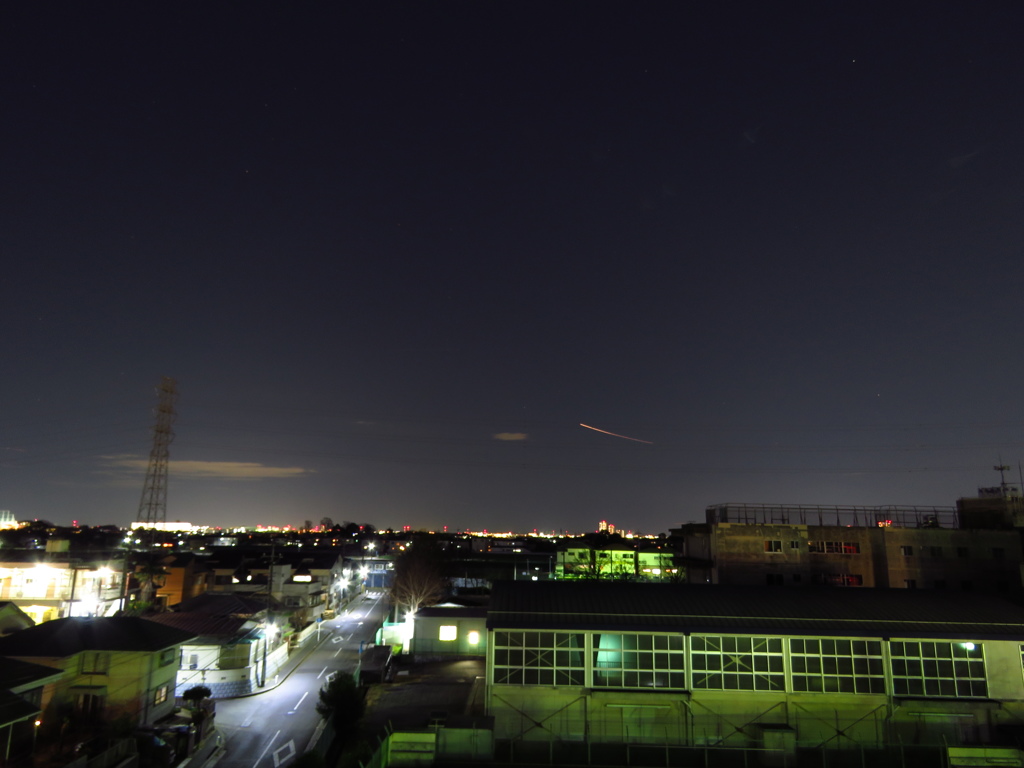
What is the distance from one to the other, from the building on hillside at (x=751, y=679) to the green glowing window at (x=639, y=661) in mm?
35

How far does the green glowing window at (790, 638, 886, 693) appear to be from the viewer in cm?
2205

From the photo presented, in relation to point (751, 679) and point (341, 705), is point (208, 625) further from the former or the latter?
point (751, 679)

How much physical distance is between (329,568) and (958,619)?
58.2 m

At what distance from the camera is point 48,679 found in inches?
840

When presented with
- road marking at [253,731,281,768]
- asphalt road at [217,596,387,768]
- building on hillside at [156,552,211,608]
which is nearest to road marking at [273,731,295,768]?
asphalt road at [217,596,387,768]

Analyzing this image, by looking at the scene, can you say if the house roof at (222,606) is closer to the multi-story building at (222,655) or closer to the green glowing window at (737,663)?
the multi-story building at (222,655)

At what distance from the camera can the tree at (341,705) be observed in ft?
79.2

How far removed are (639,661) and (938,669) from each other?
34.5 ft

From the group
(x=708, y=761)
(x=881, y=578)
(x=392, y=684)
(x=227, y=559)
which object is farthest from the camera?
(x=227, y=559)

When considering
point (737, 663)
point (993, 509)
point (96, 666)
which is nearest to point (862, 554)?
point (993, 509)

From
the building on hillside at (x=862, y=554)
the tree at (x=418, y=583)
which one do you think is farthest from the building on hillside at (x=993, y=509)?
the tree at (x=418, y=583)

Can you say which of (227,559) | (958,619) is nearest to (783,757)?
(958,619)

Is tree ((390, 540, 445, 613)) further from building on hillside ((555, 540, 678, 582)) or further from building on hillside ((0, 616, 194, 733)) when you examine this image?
building on hillside ((0, 616, 194, 733))

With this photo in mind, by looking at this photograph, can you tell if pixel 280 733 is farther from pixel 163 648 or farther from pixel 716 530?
pixel 716 530
